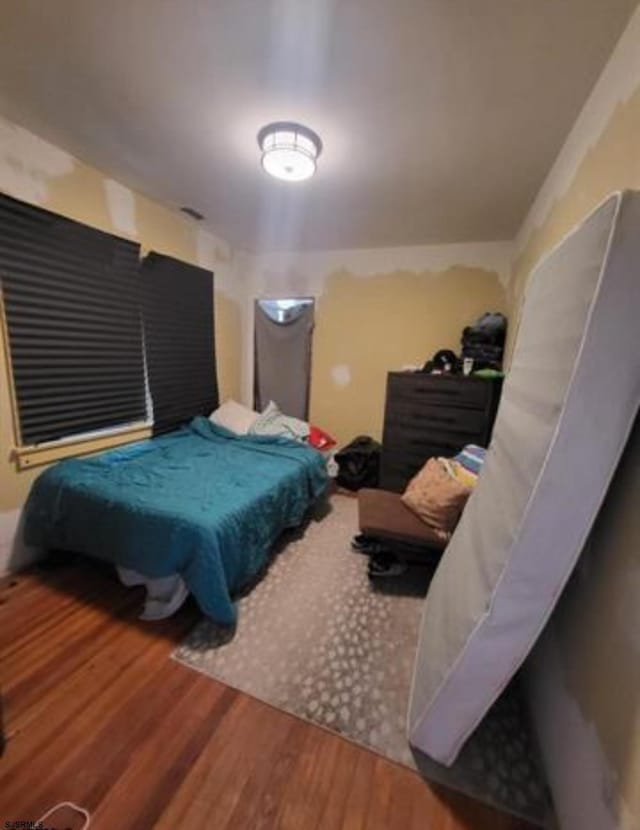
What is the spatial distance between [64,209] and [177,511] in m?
1.99

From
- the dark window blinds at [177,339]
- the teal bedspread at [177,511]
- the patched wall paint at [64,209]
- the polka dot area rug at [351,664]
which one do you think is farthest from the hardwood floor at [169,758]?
the dark window blinds at [177,339]

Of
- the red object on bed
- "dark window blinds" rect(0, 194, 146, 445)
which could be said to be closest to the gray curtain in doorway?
the red object on bed

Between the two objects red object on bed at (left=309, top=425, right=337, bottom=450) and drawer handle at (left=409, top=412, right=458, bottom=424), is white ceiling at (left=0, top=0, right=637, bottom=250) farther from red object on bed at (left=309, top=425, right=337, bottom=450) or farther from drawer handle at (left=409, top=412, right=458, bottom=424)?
red object on bed at (left=309, top=425, right=337, bottom=450)

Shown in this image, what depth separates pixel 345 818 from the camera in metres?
1.12

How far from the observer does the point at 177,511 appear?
72.0 inches

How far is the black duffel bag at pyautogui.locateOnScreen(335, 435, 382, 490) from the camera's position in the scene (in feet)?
11.9

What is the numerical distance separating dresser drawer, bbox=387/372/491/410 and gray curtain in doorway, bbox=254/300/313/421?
126cm

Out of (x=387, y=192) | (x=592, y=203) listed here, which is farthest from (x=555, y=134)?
(x=387, y=192)

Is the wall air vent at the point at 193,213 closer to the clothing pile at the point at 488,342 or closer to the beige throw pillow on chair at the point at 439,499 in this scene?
the clothing pile at the point at 488,342

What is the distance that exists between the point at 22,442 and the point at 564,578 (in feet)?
8.71

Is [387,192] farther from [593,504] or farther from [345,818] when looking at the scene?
[345,818]

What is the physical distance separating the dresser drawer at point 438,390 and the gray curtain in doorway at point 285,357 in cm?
126

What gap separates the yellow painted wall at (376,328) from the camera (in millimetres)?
3445

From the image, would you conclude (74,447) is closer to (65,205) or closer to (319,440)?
(65,205)
